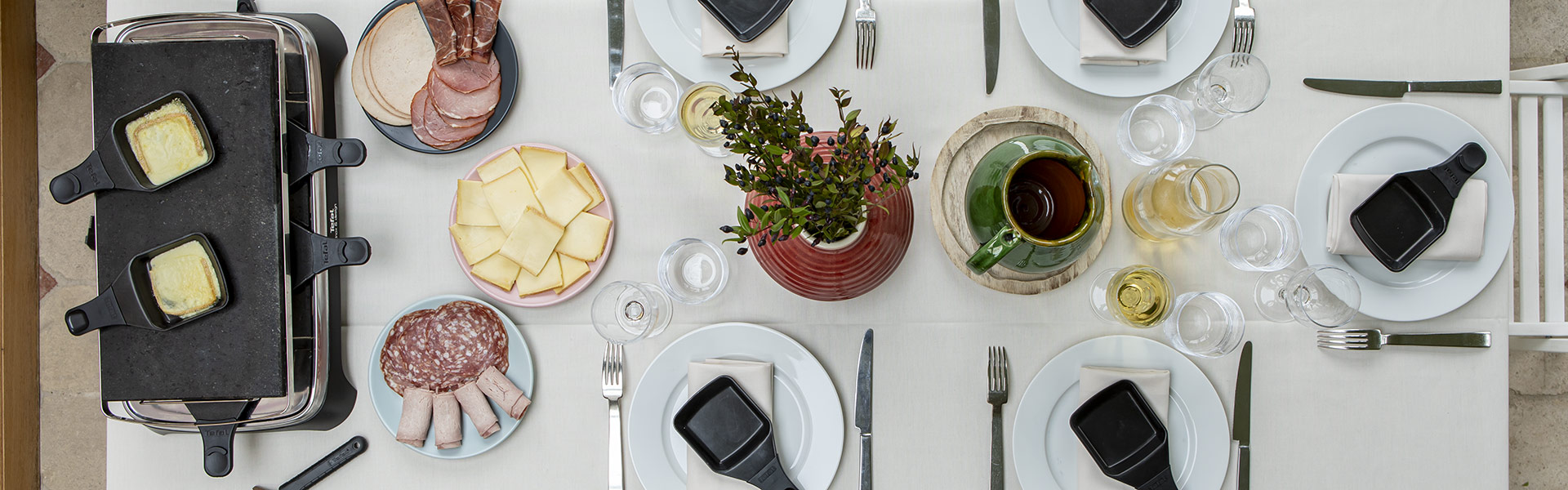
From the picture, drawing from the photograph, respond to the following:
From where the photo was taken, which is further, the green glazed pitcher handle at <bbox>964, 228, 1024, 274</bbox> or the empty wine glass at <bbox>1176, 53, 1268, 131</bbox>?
the empty wine glass at <bbox>1176, 53, 1268, 131</bbox>

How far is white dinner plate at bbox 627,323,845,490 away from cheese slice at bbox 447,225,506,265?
0.30 metres

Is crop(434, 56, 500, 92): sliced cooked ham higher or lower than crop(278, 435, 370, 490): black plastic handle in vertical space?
higher

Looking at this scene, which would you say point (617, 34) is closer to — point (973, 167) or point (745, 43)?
point (745, 43)

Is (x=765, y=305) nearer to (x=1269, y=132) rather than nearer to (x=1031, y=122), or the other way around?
(x=1031, y=122)

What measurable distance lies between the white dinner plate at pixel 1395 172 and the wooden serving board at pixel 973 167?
333mm

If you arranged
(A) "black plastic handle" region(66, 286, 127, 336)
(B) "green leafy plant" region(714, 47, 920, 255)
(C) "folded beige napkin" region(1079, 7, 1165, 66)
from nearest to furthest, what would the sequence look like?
(B) "green leafy plant" region(714, 47, 920, 255) < (A) "black plastic handle" region(66, 286, 127, 336) < (C) "folded beige napkin" region(1079, 7, 1165, 66)

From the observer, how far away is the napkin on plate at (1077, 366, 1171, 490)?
1056 millimetres

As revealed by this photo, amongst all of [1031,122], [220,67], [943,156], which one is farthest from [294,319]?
[1031,122]

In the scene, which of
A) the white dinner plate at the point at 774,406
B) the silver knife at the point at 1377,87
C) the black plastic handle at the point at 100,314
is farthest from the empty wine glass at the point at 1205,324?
the black plastic handle at the point at 100,314

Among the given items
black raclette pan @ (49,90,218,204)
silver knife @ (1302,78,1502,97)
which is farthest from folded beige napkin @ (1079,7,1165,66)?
black raclette pan @ (49,90,218,204)

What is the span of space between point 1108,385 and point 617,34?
923 millimetres

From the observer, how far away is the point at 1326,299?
1.06 m

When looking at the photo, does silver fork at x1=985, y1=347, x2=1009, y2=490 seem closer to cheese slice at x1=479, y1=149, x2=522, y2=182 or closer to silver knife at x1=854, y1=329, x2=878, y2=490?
silver knife at x1=854, y1=329, x2=878, y2=490

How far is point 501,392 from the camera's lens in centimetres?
109
